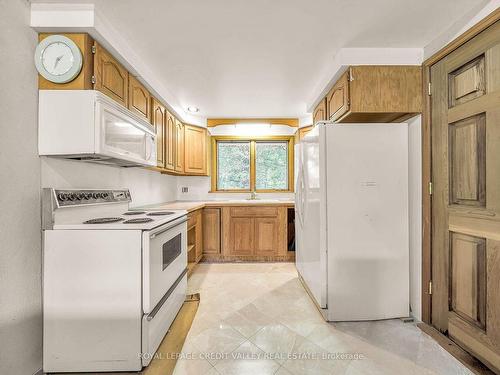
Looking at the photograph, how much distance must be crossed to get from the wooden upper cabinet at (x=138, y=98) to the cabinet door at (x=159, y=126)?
0.35 ft

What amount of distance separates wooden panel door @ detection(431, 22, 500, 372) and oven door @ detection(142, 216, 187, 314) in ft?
6.47

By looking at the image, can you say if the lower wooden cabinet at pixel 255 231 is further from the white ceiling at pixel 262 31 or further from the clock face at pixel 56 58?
the clock face at pixel 56 58

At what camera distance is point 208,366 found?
1.39 metres

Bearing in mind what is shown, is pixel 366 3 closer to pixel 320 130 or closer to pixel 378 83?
pixel 378 83

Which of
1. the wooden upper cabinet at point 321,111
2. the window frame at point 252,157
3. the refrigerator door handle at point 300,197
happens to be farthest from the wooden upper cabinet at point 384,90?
the window frame at point 252,157

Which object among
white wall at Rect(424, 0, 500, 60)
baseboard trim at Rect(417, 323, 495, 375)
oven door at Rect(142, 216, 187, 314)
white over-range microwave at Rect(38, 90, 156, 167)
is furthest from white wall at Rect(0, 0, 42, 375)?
white wall at Rect(424, 0, 500, 60)

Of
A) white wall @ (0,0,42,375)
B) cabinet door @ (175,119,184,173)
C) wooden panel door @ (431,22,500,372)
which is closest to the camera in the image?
white wall @ (0,0,42,375)

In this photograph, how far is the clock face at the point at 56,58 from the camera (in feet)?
4.44

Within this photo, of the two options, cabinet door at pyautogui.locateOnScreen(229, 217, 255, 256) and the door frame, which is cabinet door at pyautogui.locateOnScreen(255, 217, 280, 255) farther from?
the door frame

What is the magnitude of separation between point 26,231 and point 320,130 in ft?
6.60

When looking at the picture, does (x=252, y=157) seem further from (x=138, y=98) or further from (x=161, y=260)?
(x=161, y=260)

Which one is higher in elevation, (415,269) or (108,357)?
(415,269)

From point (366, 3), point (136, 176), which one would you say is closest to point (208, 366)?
point (136, 176)

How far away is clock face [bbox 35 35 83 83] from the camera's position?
4.42ft
